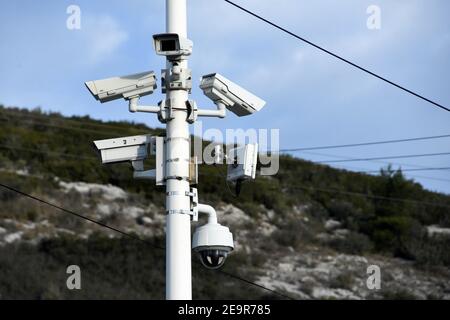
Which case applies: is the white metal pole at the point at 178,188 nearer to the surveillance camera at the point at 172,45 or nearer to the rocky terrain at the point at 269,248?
the surveillance camera at the point at 172,45

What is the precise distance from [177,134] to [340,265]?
32529 mm

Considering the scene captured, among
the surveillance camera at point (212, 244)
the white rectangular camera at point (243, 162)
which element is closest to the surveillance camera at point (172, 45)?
the white rectangular camera at point (243, 162)

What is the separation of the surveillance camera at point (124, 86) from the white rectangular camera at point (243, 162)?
1061 mm

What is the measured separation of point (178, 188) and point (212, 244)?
665mm

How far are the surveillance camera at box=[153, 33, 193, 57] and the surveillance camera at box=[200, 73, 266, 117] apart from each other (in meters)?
0.42

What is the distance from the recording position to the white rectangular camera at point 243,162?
11359mm

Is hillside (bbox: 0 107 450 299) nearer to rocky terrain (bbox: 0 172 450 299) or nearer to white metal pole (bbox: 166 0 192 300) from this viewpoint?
rocky terrain (bbox: 0 172 450 299)

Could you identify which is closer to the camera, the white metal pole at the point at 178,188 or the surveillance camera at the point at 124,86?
the white metal pole at the point at 178,188

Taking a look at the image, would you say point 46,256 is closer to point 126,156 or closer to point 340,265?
point 340,265

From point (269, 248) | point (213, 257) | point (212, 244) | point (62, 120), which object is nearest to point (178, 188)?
point (212, 244)

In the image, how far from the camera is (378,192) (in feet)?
174

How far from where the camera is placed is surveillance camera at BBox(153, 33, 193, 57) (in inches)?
431

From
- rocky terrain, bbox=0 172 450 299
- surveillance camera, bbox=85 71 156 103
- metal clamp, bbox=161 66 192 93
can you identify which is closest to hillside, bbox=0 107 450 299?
rocky terrain, bbox=0 172 450 299
